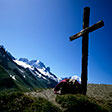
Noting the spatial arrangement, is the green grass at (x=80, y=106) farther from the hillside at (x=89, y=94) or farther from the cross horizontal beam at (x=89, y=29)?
the cross horizontal beam at (x=89, y=29)

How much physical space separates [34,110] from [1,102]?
2.19 meters

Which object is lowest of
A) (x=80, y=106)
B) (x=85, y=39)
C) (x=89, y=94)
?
(x=80, y=106)

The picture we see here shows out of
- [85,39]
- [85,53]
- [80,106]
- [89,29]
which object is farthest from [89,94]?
[89,29]

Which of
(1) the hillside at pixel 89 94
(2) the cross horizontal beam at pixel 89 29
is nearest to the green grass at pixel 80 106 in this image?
(1) the hillside at pixel 89 94

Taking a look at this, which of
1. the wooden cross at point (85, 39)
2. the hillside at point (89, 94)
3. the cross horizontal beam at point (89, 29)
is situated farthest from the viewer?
the hillside at point (89, 94)

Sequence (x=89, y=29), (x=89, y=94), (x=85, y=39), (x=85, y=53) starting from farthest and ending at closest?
1. (x=89, y=94)
2. (x=85, y=39)
3. (x=85, y=53)
4. (x=89, y=29)

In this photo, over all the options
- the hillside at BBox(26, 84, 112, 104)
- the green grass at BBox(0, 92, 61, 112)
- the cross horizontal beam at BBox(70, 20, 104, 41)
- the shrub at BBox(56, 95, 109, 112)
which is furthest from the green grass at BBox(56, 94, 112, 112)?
the cross horizontal beam at BBox(70, 20, 104, 41)

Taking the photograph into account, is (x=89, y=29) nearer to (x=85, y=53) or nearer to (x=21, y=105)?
(x=85, y=53)

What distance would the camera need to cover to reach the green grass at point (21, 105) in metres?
6.81

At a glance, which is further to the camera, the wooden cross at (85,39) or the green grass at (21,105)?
the wooden cross at (85,39)

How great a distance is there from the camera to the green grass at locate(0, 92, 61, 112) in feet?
22.3

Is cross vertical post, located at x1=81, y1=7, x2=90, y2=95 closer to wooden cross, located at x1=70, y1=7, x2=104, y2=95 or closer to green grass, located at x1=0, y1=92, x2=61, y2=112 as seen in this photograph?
wooden cross, located at x1=70, y1=7, x2=104, y2=95

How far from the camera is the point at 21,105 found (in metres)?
7.26

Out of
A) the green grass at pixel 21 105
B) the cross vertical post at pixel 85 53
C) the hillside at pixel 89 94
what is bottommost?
the green grass at pixel 21 105
